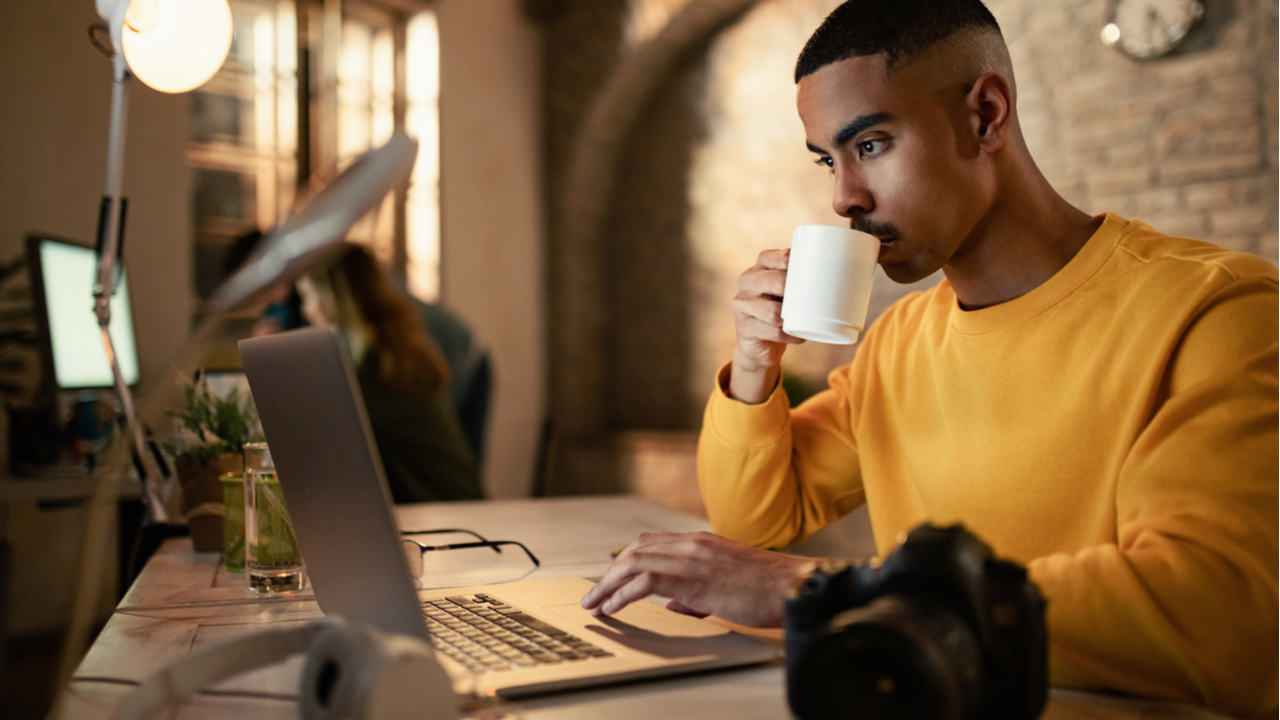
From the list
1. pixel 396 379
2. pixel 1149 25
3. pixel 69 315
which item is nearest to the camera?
pixel 69 315

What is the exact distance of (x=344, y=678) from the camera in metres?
0.49

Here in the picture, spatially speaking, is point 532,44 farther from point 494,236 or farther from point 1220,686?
point 1220,686

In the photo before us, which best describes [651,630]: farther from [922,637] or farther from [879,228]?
[879,228]

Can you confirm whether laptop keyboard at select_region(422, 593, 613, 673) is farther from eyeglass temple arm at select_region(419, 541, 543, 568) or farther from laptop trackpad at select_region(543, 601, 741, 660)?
eyeglass temple arm at select_region(419, 541, 543, 568)

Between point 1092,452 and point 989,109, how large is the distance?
1.26 feet

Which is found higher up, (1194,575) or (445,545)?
(1194,575)

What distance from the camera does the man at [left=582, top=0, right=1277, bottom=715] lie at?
655 millimetres

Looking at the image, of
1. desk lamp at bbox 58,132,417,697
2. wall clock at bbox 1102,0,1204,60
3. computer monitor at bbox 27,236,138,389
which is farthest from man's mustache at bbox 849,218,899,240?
wall clock at bbox 1102,0,1204,60

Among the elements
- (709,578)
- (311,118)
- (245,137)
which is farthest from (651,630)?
(311,118)

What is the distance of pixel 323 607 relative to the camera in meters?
0.77

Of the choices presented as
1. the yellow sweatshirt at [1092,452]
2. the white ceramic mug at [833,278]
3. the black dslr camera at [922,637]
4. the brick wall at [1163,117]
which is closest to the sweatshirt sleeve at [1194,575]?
the yellow sweatshirt at [1092,452]

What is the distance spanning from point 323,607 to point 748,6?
164 inches

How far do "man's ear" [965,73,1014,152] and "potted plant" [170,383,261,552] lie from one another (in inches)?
39.5

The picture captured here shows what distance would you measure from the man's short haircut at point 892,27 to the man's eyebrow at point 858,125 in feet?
0.22
